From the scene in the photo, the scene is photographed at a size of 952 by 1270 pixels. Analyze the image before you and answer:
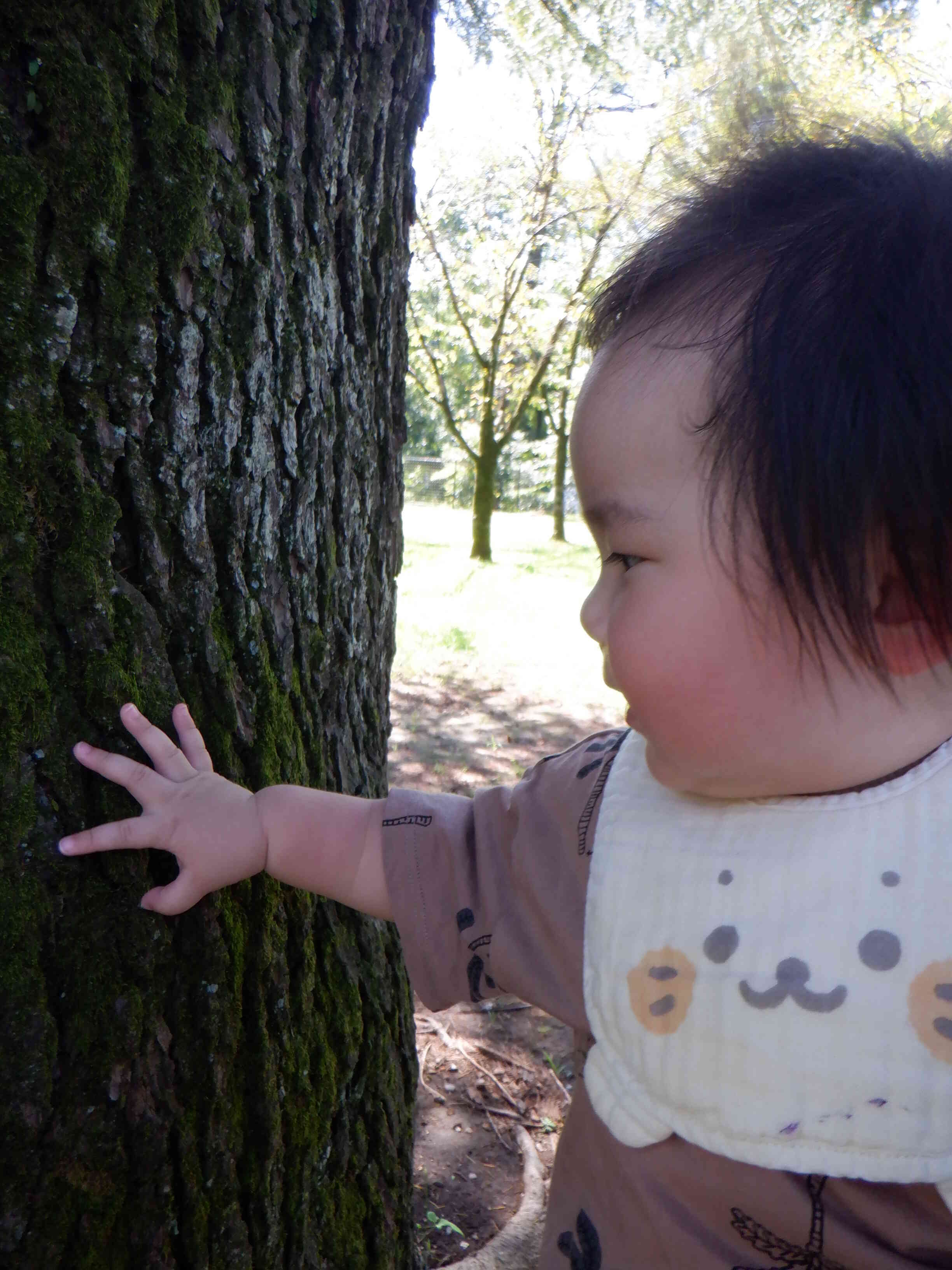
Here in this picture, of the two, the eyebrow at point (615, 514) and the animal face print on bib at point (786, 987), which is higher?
the eyebrow at point (615, 514)

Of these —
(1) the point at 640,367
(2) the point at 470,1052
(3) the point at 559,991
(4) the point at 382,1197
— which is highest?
(1) the point at 640,367

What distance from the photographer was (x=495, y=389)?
17.2 metres

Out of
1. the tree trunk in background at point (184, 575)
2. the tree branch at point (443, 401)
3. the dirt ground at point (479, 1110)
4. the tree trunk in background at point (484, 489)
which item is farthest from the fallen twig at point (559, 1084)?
the tree branch at point (443, 401)

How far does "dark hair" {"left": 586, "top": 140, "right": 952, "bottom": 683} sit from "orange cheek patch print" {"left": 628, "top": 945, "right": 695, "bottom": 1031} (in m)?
0.41

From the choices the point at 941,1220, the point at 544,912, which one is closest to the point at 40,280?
the point at 544,912

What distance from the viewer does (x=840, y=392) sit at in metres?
1.03

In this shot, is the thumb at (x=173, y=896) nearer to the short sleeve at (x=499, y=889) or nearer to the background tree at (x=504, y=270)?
the short sleeve at (x=499, y=889)

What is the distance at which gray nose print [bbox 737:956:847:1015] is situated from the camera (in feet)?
3.59

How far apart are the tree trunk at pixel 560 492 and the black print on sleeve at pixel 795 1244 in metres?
20.7

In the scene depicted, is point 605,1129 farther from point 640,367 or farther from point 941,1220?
point 640,367

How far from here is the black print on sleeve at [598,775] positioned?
4.30 feet

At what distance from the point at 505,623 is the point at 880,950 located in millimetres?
9576

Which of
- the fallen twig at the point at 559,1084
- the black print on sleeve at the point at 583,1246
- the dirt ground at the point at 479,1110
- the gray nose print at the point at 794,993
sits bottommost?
the fallen twig at the point at 559,1084

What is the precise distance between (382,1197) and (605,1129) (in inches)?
28.9
